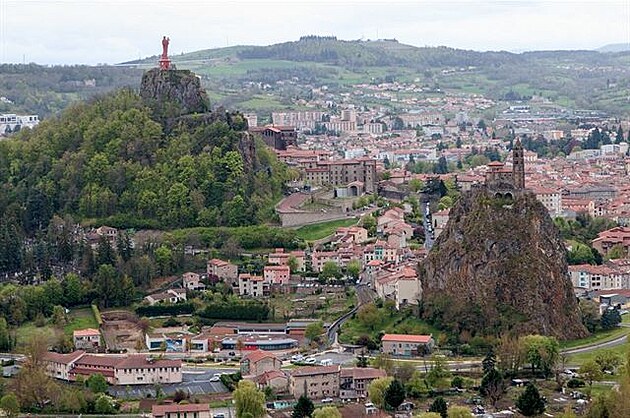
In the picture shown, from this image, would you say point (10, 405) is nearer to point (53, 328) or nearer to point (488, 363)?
point (53, 328)

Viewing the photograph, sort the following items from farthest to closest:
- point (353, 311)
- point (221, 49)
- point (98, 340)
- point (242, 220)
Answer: point (221, 49) < point (242, 220) < point (353, 311) < point (98, 340)

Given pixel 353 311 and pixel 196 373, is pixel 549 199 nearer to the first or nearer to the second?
pixel 353 311

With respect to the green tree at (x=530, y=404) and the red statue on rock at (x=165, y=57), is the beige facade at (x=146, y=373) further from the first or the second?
the red statue on rock at (x=165, y=57)

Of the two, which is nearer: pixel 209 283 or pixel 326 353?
pixel 326 353

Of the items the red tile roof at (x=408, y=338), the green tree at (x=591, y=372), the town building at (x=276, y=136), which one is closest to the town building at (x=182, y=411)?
the red tile roof at (x=408, y=338)

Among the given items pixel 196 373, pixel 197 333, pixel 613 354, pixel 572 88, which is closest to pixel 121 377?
pixel 196 373

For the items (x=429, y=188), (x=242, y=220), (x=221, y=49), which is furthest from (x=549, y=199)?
(x=221, y=49)

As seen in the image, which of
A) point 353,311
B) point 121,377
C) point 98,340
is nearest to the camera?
point 121,377
